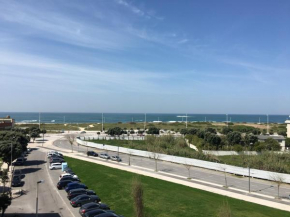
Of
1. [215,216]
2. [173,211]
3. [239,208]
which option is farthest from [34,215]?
[239,208]

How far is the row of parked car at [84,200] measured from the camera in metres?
19.4

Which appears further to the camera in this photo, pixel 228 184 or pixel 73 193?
pixel 228 184

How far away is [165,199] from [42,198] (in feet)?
38.9

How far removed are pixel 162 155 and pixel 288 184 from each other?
20.8m

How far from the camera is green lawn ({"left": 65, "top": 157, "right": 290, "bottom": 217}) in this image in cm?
2228

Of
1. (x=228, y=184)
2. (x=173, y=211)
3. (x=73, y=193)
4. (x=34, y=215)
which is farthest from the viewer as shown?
(x=228, y=184)

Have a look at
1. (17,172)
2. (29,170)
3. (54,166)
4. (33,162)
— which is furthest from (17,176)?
(33,162)

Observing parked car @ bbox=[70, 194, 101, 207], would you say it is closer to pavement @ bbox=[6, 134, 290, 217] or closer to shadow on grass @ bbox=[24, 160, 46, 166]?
pavement @ bbox=[6, 134, 290, 217]

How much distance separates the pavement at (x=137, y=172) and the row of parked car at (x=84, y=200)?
0.66 meters

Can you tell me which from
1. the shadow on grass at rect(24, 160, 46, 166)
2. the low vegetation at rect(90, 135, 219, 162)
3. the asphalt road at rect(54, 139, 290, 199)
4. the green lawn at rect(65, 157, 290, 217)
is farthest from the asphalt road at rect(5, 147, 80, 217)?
the low vegetation at rect(90, 135, 219, 162)

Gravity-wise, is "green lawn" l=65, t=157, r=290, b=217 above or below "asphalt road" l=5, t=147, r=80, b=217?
below

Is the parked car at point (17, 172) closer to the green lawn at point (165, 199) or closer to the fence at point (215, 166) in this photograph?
the green lawn at point (165, 199)

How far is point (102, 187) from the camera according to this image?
2916 cm

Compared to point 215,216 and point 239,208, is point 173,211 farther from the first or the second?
point 239,208
